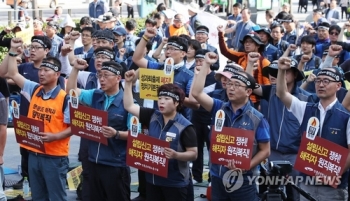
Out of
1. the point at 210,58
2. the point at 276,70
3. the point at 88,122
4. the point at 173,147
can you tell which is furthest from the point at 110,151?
the point at 276,70

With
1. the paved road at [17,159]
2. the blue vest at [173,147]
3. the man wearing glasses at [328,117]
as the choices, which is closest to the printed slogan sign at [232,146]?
the blue vest at [173,147]

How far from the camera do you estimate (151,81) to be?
9.77 metres

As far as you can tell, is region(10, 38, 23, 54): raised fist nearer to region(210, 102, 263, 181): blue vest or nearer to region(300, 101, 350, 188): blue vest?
region(210, 102, 263, 181): blue vest

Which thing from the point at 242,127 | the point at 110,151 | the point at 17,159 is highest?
the point at 242,127

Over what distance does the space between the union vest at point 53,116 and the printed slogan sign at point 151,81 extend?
4.92 ft

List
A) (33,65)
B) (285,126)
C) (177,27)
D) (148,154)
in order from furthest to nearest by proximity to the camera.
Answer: (177,27) → (33,65) → (285,126) → (148,154)

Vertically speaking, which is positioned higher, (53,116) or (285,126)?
(53,116)

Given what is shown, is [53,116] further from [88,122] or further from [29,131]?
[88,122]

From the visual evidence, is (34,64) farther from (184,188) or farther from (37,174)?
(184,188)

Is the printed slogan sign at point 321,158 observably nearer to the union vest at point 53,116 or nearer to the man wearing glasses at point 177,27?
the union vest at point 53,116

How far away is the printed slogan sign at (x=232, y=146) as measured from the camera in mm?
7305

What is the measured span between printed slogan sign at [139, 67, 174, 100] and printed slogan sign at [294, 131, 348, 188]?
106 inches

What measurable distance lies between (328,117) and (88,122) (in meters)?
2.52

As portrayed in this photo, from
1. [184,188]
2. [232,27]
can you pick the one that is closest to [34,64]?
[184,188]
